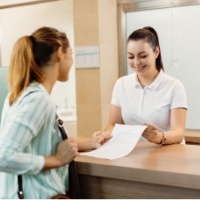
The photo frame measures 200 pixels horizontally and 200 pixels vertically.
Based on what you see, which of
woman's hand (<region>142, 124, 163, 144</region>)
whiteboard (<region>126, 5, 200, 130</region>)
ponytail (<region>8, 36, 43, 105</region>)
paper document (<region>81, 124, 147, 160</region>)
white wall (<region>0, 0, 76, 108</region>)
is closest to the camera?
ponytail (<region>8, 36, 43, 105</region>)

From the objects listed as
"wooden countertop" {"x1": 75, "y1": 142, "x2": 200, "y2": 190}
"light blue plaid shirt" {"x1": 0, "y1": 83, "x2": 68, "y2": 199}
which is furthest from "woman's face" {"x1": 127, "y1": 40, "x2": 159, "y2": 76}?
"light blue plaid shirt" {"x1": 0, "y1": 83, "x2": 68, "y2": 199}

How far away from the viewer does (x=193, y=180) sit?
115 cm

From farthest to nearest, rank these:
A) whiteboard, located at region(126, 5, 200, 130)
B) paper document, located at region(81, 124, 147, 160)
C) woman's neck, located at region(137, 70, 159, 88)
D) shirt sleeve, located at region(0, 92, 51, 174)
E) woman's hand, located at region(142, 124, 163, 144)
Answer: whiteboard, located at region(126, 5, 200, 130) → woman's neck, located at region(137, 70, 159, 88) → woman's hand, located at region(142, 124, 163, 144) → paper document, located at region(81, 124, 147, 160) → shirt sleeve, located at region(0, 92, 51, 174)

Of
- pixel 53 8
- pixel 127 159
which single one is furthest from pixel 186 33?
pixel 127 159

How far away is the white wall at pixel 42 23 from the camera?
12.2ft

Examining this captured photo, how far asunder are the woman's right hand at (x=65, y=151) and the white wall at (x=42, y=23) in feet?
8.03

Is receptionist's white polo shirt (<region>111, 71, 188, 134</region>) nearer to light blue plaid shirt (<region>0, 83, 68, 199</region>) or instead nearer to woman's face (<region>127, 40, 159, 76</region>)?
woman's face (<region>127, 40, 159, 76</region>)

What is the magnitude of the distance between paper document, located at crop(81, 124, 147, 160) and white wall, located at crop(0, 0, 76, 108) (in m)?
2.15

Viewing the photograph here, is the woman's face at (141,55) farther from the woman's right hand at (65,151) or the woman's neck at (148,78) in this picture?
the woman's right hand at (65,151)

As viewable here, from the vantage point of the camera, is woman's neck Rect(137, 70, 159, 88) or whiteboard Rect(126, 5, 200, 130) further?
whiteboard Rect(126, 5, 200, 130)

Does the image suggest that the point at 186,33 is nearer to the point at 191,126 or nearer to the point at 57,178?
the point at 191,126

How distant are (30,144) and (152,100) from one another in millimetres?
972

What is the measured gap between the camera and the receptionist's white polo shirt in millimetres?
1934

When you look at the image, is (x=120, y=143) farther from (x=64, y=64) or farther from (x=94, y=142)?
(x=64, y=64)
